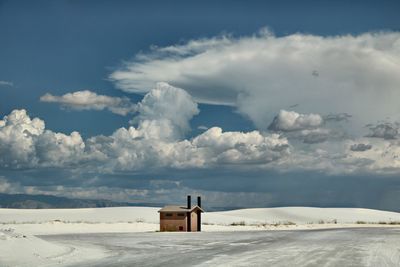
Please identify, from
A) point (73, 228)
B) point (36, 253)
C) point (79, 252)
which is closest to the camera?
point (36, 253)

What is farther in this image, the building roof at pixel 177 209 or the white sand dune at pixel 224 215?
the white sand dune at pixel 224 215

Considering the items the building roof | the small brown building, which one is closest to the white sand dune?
the building roof

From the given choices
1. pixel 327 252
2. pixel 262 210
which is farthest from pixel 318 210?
pixel 327 252

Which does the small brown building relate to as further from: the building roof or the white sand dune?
the white sand dune

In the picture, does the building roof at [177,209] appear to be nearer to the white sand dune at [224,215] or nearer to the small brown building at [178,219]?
the small brown building at [178,219]

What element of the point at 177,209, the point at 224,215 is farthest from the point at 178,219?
the point at 224,215

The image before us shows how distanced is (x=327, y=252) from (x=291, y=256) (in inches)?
162

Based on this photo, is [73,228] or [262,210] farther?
[262,210]

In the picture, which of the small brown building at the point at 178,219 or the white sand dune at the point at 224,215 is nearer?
the small brown building at the point at 178,219

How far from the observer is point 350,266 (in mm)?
26547

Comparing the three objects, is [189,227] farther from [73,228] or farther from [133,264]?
[133,264]

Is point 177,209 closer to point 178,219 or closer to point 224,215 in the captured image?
point 178,219

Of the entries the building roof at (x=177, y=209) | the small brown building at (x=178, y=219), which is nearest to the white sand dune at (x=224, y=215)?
the building roof at (x=177, y=209)

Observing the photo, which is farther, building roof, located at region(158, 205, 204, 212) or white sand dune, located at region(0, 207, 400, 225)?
white sand dune, located at region(0, 207, 400, 225)
